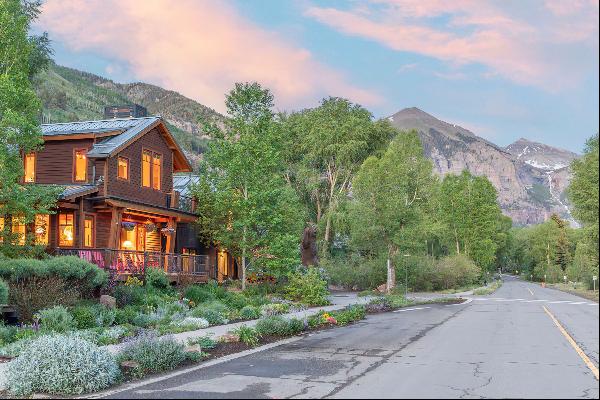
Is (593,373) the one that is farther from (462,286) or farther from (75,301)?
(462,286)

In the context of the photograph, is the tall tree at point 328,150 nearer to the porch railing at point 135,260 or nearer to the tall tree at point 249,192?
the tall tree at point 249,192

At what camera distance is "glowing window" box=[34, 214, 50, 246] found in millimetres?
24094

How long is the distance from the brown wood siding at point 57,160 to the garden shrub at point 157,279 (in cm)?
682

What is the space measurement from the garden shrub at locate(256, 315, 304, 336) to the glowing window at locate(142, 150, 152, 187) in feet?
52.5

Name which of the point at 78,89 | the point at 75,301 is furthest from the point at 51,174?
the point at 78,89

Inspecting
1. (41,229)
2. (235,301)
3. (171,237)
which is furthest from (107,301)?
(171,237)

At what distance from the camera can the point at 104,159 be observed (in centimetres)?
2786

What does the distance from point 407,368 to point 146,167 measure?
75.5 feet

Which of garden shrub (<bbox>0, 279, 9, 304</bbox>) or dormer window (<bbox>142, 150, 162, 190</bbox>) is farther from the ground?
dormer window (<bbox>142, 150, 162, 190</bbox>)

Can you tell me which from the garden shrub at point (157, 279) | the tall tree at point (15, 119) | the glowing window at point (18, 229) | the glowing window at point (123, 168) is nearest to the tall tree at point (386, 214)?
the garden shrub at point (157, 279)

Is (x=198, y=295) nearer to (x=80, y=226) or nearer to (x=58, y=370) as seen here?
(x=80, y=226)

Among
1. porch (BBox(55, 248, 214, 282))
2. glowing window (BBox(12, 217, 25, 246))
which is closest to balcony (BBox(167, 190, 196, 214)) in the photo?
porch (BBox(55, 248, 214, 282))

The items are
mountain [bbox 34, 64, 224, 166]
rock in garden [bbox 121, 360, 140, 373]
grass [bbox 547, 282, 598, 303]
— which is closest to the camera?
grass [bbox 547, 282, 598, 303]

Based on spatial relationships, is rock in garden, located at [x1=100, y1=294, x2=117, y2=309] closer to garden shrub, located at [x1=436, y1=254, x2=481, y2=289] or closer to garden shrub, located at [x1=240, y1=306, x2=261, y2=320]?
garden shrub, located at [x1=240, y1=306, x2=261, y2=320]
